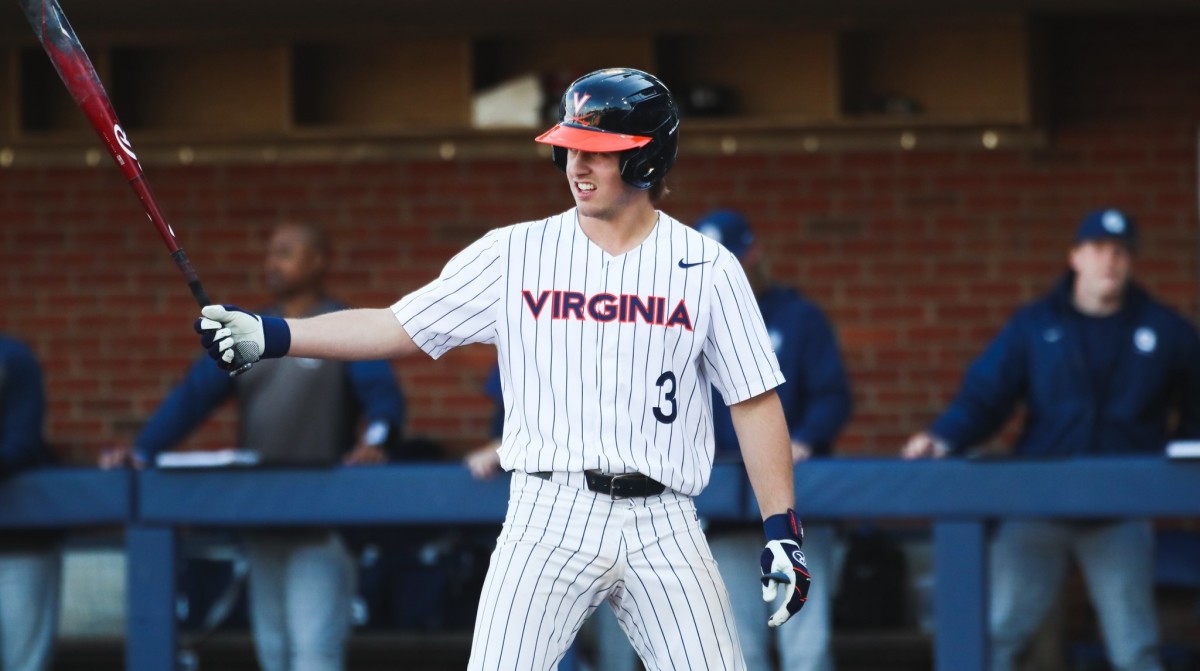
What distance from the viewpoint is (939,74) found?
685cm

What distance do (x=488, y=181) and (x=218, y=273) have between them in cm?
115

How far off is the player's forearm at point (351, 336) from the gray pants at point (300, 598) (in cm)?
196

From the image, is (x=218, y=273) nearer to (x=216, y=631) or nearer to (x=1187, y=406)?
(x=216, y=631)

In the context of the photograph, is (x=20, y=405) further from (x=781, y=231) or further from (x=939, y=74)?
(x=939, y=74)

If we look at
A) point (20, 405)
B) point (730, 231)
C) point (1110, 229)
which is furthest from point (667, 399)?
point (20, 405)

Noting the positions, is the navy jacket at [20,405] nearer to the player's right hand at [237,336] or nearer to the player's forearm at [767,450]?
the player's right hand at [237,336]

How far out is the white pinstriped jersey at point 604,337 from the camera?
3426 millimetres

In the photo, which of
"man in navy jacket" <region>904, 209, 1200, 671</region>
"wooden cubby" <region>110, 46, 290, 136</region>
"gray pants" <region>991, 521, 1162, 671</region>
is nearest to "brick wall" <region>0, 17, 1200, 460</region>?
"wooden cubby" <region>110, 46, 290, 136</region>

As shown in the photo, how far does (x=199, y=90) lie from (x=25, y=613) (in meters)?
2.54

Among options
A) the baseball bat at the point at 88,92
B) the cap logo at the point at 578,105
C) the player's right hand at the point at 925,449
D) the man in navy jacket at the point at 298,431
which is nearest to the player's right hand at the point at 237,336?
the baseball bat at the point at 88,92

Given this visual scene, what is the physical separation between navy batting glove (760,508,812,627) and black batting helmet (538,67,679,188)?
71 centimetres

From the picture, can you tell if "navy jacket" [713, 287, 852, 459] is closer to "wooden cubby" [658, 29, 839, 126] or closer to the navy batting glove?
"wooden cubby" [658, 29, 839, 126]

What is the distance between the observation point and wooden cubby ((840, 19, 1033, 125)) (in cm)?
671

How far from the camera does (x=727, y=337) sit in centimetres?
352
